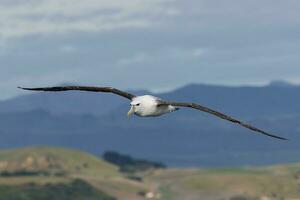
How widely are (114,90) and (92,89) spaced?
1.38m

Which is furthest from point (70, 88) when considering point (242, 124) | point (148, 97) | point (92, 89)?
point (242, 124)

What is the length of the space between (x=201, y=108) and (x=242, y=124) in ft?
6.64

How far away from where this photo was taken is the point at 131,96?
50.6 m

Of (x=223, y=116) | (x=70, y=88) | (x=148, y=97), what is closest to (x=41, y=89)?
(x=70, y=88)

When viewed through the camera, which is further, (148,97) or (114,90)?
(114,90)

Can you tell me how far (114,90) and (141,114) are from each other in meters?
5.05

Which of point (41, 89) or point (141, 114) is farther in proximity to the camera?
point (41, 89)

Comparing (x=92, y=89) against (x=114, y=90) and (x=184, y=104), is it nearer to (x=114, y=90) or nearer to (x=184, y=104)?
(x=114, y=90)

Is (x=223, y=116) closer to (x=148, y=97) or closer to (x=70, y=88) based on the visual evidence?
(x=148, y=97)

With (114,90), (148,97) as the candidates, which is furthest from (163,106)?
(114,90)

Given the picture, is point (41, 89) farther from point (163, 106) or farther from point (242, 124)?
point (242, 124)

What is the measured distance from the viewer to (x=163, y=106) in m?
48.0

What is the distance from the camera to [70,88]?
166ft

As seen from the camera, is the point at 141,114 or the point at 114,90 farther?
the point at 114,90
